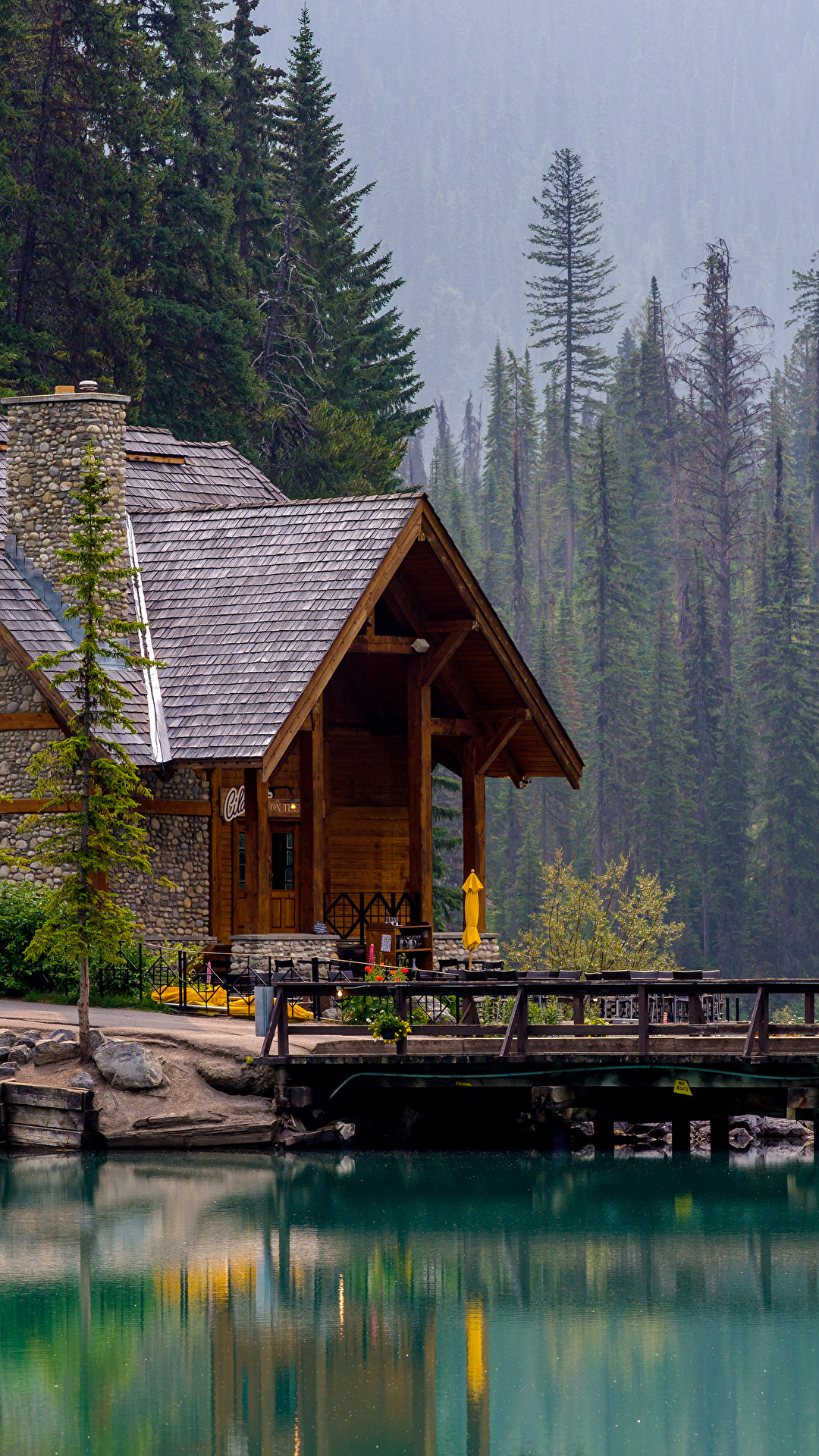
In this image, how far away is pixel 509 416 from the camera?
123500 mm

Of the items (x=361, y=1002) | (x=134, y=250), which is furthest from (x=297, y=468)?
(x=361, y=1002)

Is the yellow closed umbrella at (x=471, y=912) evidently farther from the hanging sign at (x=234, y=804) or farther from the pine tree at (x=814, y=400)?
the pine tree at (x=814, y=400)

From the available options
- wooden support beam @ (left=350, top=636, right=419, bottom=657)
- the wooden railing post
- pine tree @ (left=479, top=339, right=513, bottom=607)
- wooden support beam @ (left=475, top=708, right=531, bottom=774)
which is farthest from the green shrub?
pine tree @ (left=479, top=339, right=513, bottom=607)

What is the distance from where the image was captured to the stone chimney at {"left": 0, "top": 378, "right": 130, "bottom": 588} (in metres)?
31.2

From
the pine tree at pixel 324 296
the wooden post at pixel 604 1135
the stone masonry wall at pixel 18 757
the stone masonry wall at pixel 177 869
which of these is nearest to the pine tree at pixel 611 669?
the pine tree at pixel 324 296

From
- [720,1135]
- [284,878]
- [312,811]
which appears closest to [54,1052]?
[720,1135]

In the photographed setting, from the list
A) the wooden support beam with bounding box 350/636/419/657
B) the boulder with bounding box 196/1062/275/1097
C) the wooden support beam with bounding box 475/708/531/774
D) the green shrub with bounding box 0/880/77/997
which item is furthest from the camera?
the wooden support beam with bounding box 475/708/531/774

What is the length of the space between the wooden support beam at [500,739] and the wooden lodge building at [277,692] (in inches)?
1.6

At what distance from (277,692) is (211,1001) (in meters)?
4.26

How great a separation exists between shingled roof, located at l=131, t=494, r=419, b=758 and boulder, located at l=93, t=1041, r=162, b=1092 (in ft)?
20.3

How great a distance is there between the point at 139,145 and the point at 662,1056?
3866 centimetres

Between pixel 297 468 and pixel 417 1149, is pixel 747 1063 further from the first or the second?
pixel 297 468

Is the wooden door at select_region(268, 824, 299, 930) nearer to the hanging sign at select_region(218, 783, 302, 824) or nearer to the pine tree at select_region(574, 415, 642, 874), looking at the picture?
the hanging sign at select_region(218, 783, 302, 824)

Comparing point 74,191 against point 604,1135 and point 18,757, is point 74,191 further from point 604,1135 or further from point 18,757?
point 604,1135
